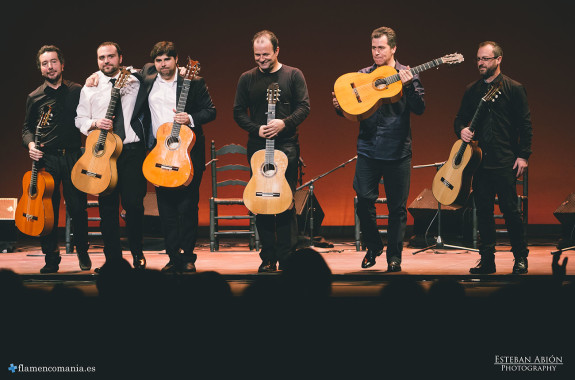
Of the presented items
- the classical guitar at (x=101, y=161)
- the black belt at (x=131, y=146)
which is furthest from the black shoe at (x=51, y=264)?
the black belt at (x=131, y=146)

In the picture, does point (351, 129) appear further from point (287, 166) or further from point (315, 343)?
point (315, 343)

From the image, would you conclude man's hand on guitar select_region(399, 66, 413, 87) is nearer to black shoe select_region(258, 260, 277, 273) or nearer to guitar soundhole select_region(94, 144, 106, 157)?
black shoe select_region(258, 260, 277, 273)

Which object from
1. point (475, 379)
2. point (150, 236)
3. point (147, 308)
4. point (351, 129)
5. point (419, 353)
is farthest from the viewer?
point (351, 129)

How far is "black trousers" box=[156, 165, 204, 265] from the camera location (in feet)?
12.9

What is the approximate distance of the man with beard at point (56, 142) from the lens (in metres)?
4.09

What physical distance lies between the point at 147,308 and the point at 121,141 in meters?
2.16

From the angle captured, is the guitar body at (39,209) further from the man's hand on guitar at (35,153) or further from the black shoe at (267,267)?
the black shoe at (267,267)

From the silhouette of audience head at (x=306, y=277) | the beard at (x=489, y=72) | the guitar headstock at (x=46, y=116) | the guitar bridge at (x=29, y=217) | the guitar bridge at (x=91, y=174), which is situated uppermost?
the beard at (x=489, y=72)

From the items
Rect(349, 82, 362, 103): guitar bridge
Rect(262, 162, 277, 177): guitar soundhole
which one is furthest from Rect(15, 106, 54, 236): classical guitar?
Rect(349, 82, 362, 103): guitar bridge

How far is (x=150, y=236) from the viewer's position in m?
5.89

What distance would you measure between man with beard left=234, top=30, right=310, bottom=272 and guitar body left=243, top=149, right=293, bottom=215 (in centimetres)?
8

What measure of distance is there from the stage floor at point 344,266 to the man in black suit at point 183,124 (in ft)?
→ 1.03

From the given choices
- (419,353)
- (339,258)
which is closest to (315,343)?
(419,353)

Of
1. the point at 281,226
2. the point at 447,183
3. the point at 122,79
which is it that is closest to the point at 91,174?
the point at 122,79
